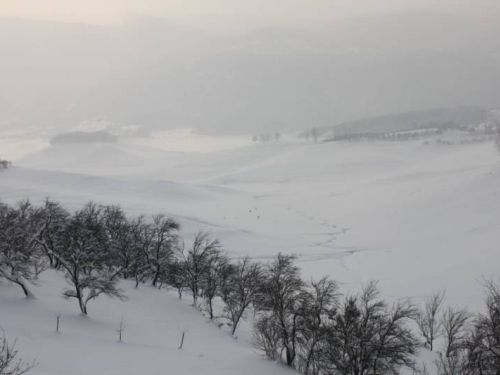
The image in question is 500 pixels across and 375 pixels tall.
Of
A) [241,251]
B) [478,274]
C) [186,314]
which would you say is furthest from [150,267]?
[478,274]

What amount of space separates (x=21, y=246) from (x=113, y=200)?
47059 millimetres

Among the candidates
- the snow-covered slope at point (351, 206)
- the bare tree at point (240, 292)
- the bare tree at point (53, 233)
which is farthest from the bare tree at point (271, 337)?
the snow-covered slope at point (351, 206)

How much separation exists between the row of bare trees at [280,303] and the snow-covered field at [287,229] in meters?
1.52

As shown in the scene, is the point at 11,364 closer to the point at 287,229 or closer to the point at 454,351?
the point at 454,351

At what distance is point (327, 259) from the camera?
4934cm

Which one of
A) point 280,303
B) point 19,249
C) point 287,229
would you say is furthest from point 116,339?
point 287,229

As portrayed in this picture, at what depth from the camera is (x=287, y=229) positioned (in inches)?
2542

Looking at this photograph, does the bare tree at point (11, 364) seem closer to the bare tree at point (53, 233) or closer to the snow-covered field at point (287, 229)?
the snow-covered field at point (287, 229)

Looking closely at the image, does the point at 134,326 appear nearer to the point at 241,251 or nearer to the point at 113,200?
the point at 241,251

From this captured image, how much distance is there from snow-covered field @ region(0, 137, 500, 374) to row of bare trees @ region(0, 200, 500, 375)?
4.99 feet

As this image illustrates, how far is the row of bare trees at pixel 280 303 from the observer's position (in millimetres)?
18719

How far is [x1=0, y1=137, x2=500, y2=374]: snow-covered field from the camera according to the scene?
20.3m

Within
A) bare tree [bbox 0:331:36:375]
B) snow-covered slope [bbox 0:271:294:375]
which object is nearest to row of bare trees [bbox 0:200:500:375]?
snow-covered slope [bbox 0:271:294:375]

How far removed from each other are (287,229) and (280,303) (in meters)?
42.6
